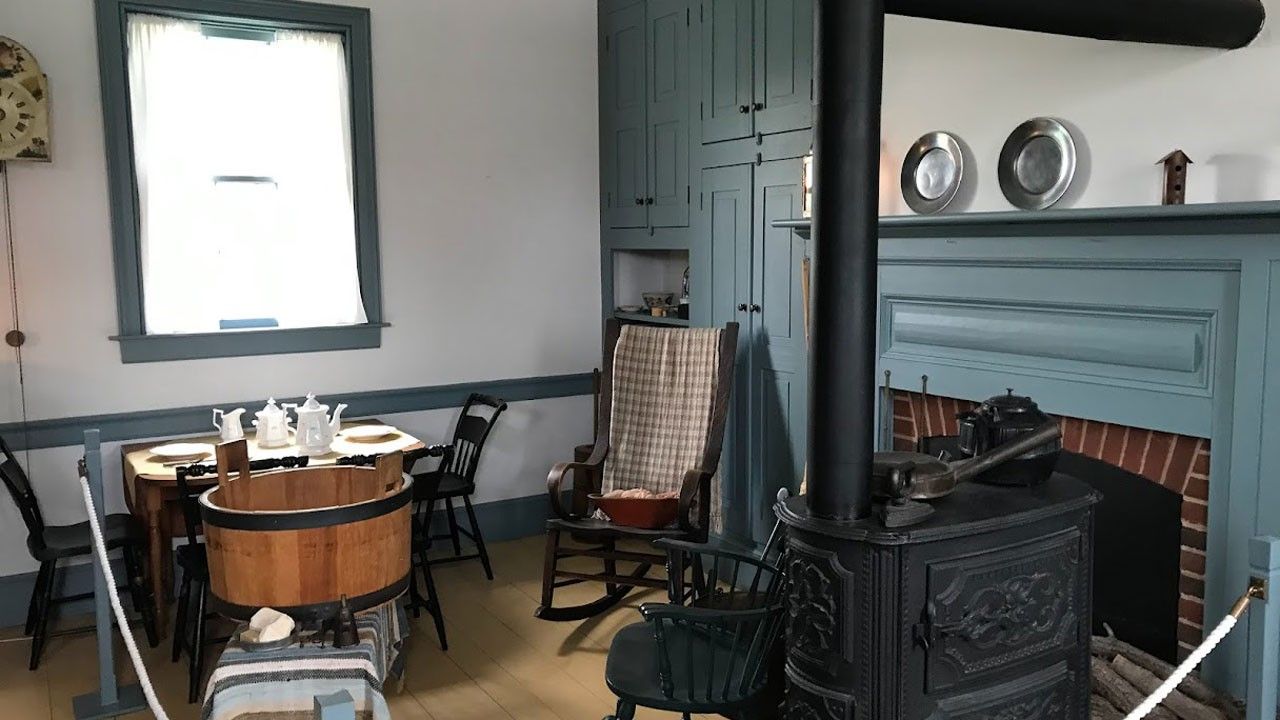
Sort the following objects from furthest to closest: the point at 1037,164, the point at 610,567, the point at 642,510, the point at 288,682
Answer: the point at 610,567
the point at 642,510
the point at 1037,164
the point at 288,682

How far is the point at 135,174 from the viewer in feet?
14.3

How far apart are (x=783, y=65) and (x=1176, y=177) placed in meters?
1.82

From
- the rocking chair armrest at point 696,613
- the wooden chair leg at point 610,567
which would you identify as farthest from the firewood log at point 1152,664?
the wooden chair leg at point 610,567

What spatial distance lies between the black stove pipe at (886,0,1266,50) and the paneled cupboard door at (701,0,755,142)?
193 centimetres

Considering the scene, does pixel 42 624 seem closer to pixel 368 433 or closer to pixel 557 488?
pixel 368 433

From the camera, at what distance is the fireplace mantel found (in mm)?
2529

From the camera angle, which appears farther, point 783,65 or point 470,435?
point 470,435

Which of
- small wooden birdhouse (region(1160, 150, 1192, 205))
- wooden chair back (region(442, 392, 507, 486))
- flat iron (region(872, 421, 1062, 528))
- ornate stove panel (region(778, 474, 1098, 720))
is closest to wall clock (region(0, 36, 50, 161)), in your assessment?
wooden chair back (region(442, 392, 507, 486))

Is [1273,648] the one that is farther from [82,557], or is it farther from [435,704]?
[82,557]

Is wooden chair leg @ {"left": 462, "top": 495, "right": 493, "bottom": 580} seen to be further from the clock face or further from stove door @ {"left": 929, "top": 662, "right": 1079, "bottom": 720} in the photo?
stove door @ {"left": 929, "top": 662, "right": 1079, "bottom": 720}

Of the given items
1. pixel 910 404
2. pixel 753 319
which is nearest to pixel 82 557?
pixel 753 319

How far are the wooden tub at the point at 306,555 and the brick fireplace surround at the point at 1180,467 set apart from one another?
201cm

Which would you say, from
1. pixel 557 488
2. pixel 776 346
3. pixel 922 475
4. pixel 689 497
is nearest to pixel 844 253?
pixel 922 475

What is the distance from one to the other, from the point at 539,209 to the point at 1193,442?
3.45 metres
